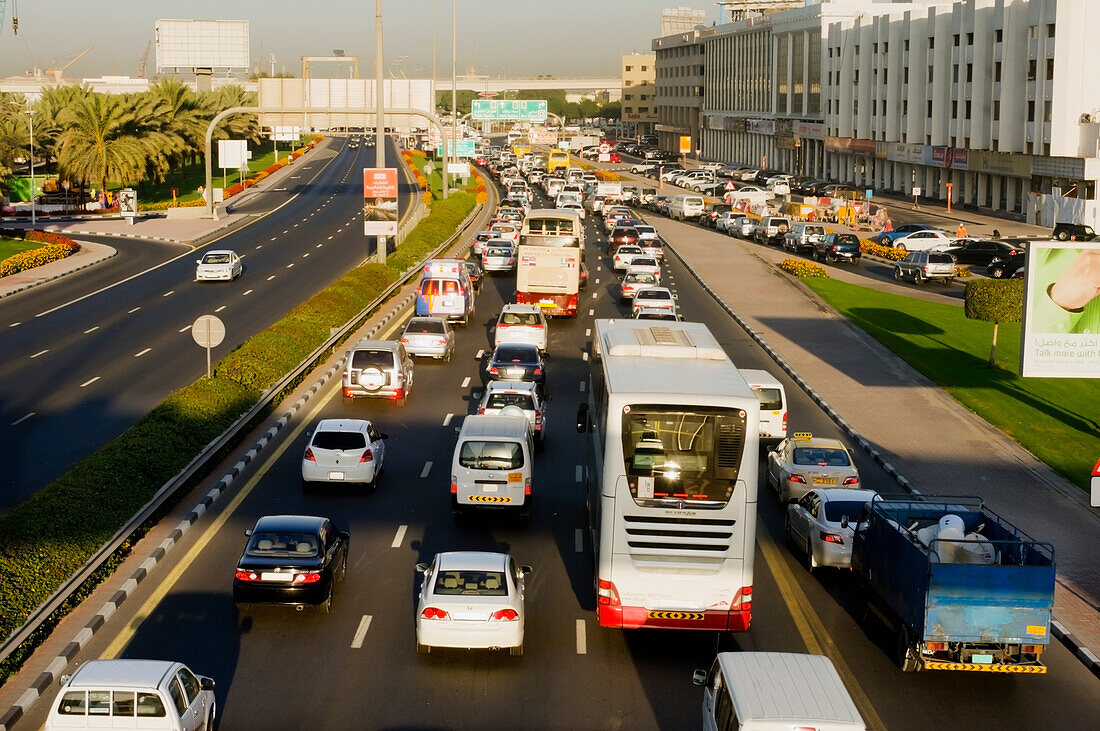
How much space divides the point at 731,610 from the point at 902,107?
92019 millimetres

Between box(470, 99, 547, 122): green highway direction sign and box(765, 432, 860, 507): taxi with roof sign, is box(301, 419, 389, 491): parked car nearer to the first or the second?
box(765, 432, 860, 507): taxi with roof sign

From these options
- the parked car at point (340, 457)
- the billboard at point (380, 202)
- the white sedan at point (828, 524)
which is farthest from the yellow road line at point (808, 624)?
the billboard at point (380, 202)

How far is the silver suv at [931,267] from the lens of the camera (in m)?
57.8

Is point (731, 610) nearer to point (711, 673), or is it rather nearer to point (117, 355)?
point (711, 673)

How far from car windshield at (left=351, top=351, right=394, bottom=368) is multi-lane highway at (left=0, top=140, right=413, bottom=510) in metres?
4.85

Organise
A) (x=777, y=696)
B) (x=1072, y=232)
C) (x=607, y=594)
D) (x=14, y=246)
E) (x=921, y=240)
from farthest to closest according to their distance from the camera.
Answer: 1. (x=921, y=240)
2. (x=14, y=246)
3. (x=1072, y=232)
4. (x=607, y=594)
5. (x=777, y=696)

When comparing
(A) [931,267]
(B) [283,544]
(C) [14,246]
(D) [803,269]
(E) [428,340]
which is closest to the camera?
(B) [283,544]

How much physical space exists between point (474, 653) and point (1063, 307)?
15800 millimetres

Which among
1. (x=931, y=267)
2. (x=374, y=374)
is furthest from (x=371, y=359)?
(x=931, y=267)

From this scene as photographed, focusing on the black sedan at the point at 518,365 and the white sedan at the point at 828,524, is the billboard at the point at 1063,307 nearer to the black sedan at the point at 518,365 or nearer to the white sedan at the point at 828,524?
the white sedan at the point at 828,524

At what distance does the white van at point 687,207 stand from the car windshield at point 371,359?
58257mm

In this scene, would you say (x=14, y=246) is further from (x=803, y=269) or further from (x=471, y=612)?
(x=471, y=612)

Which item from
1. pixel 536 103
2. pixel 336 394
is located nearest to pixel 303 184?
pixel 536 103

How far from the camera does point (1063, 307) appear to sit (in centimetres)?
2684
